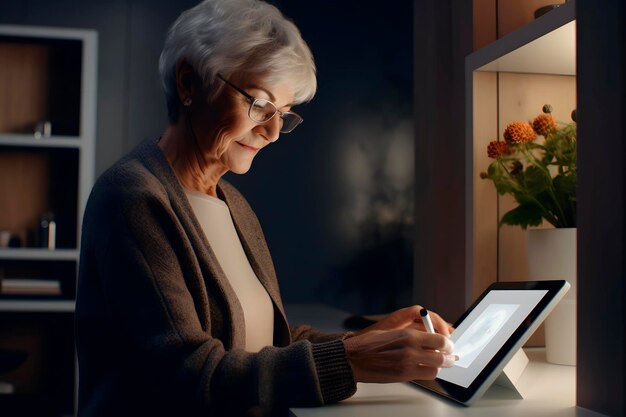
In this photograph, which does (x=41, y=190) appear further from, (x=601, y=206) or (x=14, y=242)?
(x=601, y=206)

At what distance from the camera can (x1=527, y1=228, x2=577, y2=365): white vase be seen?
1437 mm

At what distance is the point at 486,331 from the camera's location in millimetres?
1167

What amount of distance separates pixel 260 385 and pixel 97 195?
0.42 metres

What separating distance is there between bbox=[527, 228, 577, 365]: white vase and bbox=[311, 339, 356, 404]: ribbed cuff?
0.57 metres

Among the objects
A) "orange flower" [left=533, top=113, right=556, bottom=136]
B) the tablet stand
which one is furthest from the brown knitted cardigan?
"orange flower" [left=533, top=113, right=556, bottom=136]

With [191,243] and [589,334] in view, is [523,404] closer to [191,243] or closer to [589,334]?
[589,334]

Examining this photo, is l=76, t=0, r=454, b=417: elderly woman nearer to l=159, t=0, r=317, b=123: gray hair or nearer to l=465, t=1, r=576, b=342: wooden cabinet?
l=159, t=0, r=317, b=123: gray hair

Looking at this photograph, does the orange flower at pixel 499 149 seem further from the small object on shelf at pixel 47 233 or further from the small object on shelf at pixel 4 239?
the small object on shelf at pixel 4 239

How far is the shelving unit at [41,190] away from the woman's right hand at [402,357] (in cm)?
267

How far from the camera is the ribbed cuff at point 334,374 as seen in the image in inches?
41.0

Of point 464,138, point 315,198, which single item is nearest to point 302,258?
point 315,198

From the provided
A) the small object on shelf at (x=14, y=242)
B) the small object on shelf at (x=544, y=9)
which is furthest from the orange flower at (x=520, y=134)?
the small object on shelf at (x=14, y=242)

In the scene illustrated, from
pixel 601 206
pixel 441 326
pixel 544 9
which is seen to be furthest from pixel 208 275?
pixel 544 9

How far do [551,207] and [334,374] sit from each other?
0.67 metres
